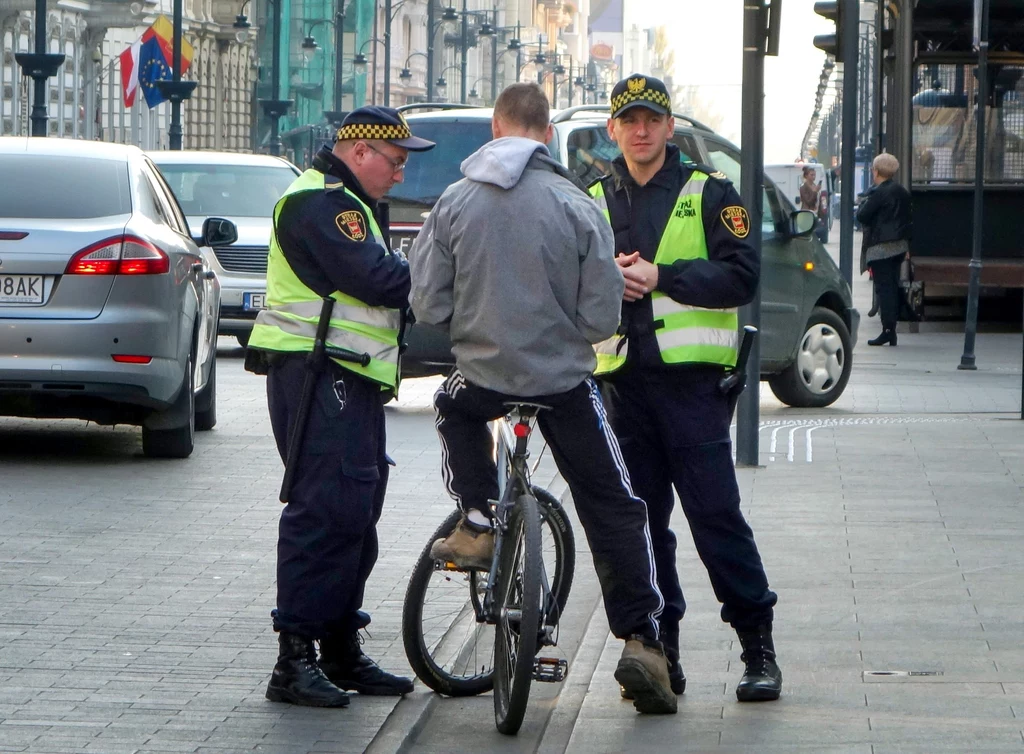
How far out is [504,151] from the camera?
535cm

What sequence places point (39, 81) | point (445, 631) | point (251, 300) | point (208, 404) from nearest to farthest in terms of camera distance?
point (445, 631)
point (208, 404)
point (251, 300)
point (39, 81)

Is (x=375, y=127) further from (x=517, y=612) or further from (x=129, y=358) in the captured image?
(x=129, y=358)

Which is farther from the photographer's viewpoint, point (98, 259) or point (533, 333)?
point (98, 259)

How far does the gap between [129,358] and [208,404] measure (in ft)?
6.88

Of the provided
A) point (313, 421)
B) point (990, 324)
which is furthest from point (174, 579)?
point (990, 324)

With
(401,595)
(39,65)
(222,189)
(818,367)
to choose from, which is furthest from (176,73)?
(401,595)

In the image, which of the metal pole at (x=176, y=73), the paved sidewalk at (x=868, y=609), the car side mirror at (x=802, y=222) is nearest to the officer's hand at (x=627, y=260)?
the paved sidewalk at (x=868, y=609)

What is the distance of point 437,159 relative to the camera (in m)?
13.6

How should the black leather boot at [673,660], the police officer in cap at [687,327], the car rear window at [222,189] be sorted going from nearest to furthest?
the police officer in cap at [687,327] < the black leather boot at [673,660] < the car rear window at [222,189]

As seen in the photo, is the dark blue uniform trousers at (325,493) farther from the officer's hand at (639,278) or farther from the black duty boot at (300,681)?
the officer's hand at (639,278)

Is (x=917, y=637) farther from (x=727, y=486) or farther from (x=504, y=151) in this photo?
(x=504, y=151)

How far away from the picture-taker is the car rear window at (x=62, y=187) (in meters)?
10.5

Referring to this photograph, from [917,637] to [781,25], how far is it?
4.82 m

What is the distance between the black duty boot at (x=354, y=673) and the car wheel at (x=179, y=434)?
16.2 feet
